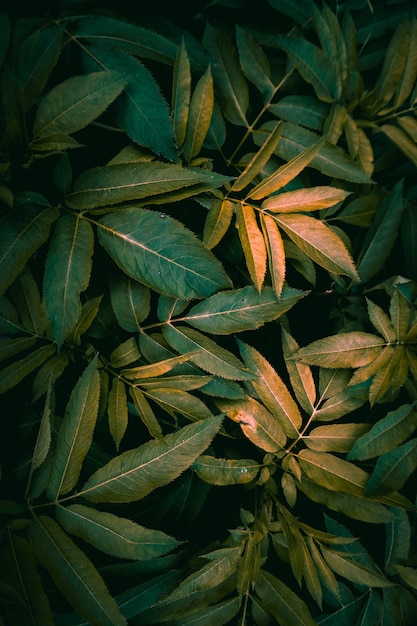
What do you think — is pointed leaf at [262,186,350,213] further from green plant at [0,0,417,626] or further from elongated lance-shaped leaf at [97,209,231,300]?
elongated lance-shaped leaf at [97,209,231,300]

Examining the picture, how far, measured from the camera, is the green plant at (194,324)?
121 cm

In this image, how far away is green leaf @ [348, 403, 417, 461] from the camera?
1358 millimetres

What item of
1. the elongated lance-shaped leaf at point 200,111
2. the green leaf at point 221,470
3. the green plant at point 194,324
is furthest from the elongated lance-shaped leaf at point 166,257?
the green leaf at point 221,470

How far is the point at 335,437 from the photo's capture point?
1480 mm

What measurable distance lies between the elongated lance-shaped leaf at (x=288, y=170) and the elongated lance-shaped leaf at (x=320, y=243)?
0.10 metres

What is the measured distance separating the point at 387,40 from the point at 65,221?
1617 millimetres

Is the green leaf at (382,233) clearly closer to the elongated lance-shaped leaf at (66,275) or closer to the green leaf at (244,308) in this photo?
the green leaf at (244,308)

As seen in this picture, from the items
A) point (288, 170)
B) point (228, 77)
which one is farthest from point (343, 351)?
point (228, 77)

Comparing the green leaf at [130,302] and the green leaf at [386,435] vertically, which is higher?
the green leaf at [130,302]

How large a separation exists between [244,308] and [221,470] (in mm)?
527

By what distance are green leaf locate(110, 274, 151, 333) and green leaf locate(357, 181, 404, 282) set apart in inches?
33.5

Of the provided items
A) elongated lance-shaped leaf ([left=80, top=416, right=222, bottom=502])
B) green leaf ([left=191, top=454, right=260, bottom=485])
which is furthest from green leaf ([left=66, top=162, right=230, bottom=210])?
green leaf ([left=191, top=454, right=260, bottom=485])

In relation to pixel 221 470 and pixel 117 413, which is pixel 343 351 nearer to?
pixel 221 470

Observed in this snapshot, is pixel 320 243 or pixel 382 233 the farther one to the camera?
pixel 382 233
